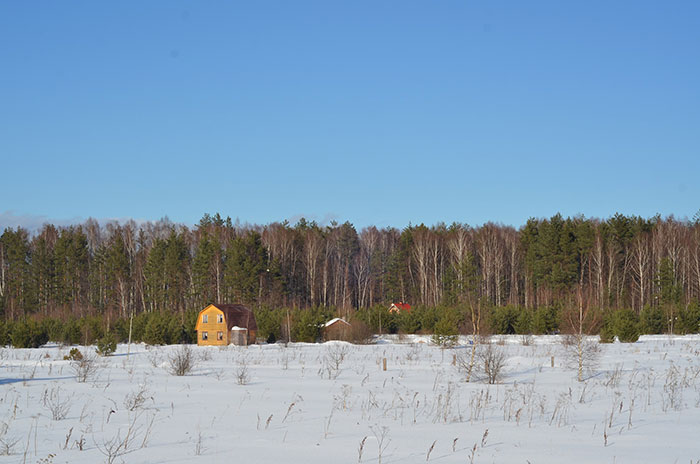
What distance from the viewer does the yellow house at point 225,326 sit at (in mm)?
46438

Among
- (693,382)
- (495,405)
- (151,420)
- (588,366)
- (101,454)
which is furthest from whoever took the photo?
(588,366)

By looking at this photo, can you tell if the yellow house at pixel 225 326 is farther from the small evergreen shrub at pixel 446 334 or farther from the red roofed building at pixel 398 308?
the small evergreen shrub at pixel 446 334

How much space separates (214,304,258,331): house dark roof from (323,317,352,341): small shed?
17.8ft

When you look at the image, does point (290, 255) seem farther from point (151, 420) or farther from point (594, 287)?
point (151, 420)

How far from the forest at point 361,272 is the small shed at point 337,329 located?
8.62ft

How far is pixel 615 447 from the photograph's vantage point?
28.6ft

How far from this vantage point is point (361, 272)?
76.9m

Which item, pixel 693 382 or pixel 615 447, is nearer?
pixel 615 447

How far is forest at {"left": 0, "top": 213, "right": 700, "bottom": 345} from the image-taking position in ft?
202

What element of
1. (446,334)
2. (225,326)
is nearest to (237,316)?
(225,326)

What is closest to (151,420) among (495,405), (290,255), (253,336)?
(495,405)

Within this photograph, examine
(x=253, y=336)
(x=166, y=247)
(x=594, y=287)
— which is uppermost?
(x=166, y=247)

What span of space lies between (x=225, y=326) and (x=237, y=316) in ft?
4.73

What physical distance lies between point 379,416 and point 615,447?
4.01 meters
